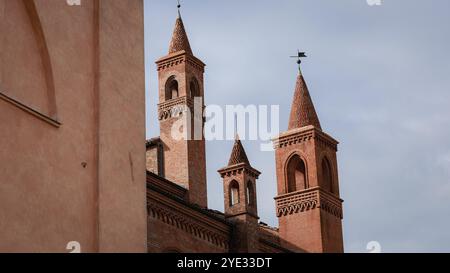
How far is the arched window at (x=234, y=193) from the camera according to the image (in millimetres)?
23220

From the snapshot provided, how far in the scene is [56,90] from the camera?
6.94 meters

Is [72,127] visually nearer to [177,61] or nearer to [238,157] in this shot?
[238,157]

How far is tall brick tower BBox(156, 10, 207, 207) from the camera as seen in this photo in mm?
24875

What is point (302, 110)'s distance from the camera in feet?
90.2

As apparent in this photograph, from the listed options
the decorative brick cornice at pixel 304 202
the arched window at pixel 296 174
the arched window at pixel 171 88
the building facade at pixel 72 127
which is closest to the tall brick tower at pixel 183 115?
the arched window at pixel 171 88

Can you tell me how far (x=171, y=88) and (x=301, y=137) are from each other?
4037mm

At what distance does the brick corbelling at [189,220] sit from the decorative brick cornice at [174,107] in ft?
13.5

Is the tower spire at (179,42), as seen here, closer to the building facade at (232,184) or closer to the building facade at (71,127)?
the building facade at (232,184)

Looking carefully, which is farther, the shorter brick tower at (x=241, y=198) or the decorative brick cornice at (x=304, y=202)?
the decorative brick cornice at (x=304, y=202)

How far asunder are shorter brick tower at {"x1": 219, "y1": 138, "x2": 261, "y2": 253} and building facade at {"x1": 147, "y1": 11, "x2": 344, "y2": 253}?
0.08 ft

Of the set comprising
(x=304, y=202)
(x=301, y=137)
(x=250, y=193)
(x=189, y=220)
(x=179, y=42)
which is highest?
(x=179, y=42)

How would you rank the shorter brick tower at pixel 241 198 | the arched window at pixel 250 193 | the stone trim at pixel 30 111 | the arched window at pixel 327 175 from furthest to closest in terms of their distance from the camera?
the arched window at pixel 327 175 → the arched window at pixel 250 193 → the shorter brick tower at pixel 241 198 → the stone trim at pixel 30 111

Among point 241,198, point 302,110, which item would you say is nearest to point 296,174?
point 302,110
